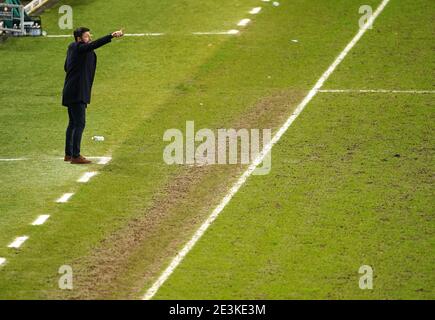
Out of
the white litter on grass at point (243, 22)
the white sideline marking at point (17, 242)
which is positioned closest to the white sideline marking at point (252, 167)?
the white sideline marking at point (17, 242)

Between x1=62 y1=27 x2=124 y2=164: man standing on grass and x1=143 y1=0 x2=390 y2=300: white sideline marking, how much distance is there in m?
2.83

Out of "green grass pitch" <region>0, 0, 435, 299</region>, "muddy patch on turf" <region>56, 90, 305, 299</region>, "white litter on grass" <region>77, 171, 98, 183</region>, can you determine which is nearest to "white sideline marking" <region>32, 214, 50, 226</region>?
"green grass pitch" <region>0, 0, 435, 299</region>

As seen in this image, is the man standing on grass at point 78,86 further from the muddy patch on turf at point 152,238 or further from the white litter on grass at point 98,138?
the muddy patch on turf at point 152,238

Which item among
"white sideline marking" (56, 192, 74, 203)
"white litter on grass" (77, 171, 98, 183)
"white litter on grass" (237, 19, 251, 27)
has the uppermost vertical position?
"white litter on grass" (237, 19, 251, 27)

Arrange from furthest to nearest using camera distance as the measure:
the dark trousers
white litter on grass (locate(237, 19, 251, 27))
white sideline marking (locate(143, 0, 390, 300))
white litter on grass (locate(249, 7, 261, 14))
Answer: white litter on grass (locate(249, 7, 261, 14))
white litter on grass (locate(237, 19, 251, 27))
the dark trousers
white sideline marking (locate(143, 0, 390, 300))

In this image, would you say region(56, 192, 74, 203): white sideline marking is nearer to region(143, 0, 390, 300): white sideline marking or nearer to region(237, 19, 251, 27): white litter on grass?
region(143, 0, 390, 300): white sideline marking

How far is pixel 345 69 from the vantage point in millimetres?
27750

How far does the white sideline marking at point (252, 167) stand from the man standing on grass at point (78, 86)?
2825 millimetres

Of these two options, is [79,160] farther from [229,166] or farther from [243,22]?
[243,22]

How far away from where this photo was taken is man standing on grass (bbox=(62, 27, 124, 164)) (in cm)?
2256

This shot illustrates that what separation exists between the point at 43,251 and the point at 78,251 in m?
0.51

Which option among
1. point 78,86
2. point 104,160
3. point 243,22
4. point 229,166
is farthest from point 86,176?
point 243,22

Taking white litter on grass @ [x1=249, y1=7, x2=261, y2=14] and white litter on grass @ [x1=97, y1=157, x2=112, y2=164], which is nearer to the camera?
white litter on grass @ [x1=97, y1=157, x2=112, y2=164]

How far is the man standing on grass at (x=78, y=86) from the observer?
22562 millimetres
